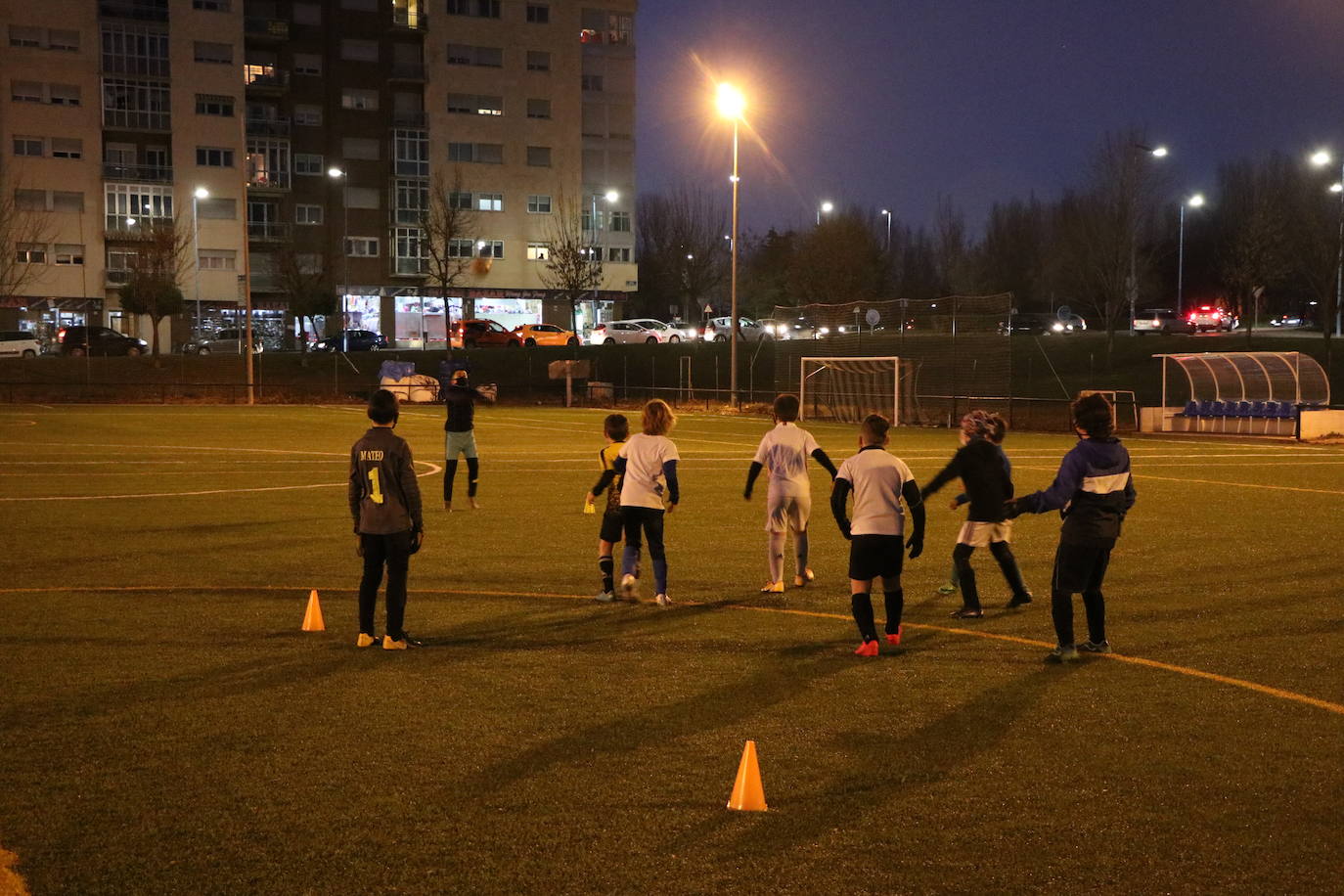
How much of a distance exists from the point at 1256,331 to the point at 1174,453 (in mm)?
45993

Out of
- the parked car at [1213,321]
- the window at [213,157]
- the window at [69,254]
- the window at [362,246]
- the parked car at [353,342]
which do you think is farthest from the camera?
the window at [362,246]

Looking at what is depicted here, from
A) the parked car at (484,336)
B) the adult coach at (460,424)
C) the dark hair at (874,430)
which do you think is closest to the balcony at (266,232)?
the parked car at (484,336)

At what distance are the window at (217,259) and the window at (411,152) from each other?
11.7m

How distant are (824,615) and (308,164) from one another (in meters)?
79.3

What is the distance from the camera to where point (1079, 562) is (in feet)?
27.8

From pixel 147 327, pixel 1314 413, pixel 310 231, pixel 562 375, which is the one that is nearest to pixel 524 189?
pixel 310 231

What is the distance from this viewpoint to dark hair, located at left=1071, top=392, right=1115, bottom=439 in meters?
8.48

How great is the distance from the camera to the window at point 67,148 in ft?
250

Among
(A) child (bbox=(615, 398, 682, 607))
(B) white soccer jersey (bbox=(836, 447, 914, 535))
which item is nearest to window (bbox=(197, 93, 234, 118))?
(A) child (bbox=(615, 398, 682, 607))

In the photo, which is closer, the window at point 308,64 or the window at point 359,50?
the window at point 308,64

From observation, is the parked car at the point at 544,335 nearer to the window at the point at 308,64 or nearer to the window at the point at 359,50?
the window at the point at 359,50

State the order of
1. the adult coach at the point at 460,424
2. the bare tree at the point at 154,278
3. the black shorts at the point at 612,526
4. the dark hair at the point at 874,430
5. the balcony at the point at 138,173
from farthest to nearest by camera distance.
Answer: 1. the balcony at the point at 138,173
2. the bare tree at the point at 154,278
3. the adult coach at the point at 460,424
4. the black shorts at the point at 612,526
5. the dark hair at the point at 874,430

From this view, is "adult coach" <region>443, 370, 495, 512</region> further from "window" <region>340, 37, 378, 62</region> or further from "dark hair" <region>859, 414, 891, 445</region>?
"window" <region>340, 37, 378, 62</region>

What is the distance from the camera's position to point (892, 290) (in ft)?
312
